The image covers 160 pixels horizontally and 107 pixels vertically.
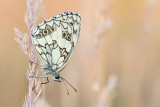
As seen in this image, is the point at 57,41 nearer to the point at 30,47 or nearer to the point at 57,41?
the point at 57,41

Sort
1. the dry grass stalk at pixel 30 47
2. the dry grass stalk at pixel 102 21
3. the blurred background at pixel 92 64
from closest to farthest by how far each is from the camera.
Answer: the dry grass stalk at pixel 30 47 → the dry grass stalk at pixel 102 21 → the blurred background at pixel 92 64

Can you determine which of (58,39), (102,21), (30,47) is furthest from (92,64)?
(30,47)

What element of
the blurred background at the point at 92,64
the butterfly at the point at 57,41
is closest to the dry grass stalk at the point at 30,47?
the butterfly at the point at 57,41

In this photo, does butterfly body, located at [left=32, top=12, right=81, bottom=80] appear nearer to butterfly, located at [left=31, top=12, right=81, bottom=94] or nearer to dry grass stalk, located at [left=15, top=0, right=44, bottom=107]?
butterfly, located at [left=31, top=12, right=81, bottom=94]

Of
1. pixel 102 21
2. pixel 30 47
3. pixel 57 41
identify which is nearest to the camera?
pixel 30 47

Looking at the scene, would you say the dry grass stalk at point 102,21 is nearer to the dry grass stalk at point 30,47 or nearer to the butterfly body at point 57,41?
the butterfly body at point 57,41

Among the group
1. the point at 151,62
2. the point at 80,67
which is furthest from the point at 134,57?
the point at 80,67

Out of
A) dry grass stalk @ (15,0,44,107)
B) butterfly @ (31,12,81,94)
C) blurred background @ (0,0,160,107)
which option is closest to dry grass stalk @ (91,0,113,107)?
blurred background @ (0,0,160,107)
